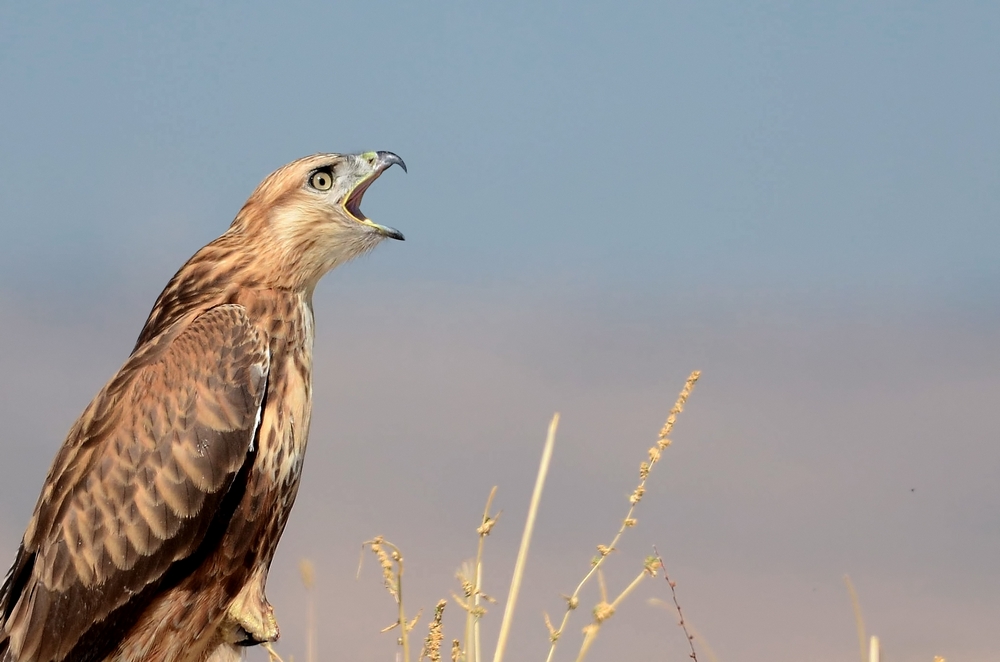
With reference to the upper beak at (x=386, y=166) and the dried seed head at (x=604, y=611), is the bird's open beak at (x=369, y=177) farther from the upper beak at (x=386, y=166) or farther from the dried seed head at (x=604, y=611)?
the dried seed head at (x=604, y=611)

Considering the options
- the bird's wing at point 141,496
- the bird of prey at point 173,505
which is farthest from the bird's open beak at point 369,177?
the bird's wing at point 141,496

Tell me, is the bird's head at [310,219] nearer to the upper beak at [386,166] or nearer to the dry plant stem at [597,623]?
the upper beak at [386,166]

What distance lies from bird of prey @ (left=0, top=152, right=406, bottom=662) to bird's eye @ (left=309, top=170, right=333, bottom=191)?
0.98 meters

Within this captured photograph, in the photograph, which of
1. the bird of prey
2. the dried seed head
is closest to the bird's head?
the bird of prey

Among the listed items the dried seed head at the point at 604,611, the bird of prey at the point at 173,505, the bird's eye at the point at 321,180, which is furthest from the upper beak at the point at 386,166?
the dried seed head at the point at 604,611

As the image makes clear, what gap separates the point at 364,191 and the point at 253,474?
203 centimetres

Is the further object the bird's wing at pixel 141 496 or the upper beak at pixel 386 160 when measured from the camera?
the upper beak at pixel 386 160

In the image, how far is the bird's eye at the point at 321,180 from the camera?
6.64 metres

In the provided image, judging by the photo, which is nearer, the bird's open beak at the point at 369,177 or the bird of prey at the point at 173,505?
the bird of prey at the point at 173,505

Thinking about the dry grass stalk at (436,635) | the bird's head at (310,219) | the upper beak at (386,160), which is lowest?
the dry grass stalk at (436,635)

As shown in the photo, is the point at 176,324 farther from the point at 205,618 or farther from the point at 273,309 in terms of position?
the point at 205,618

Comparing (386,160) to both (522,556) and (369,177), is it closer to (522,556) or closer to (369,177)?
(369,177)

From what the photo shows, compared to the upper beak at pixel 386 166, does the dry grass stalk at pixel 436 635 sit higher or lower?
lower

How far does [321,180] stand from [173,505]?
6.61 feet
